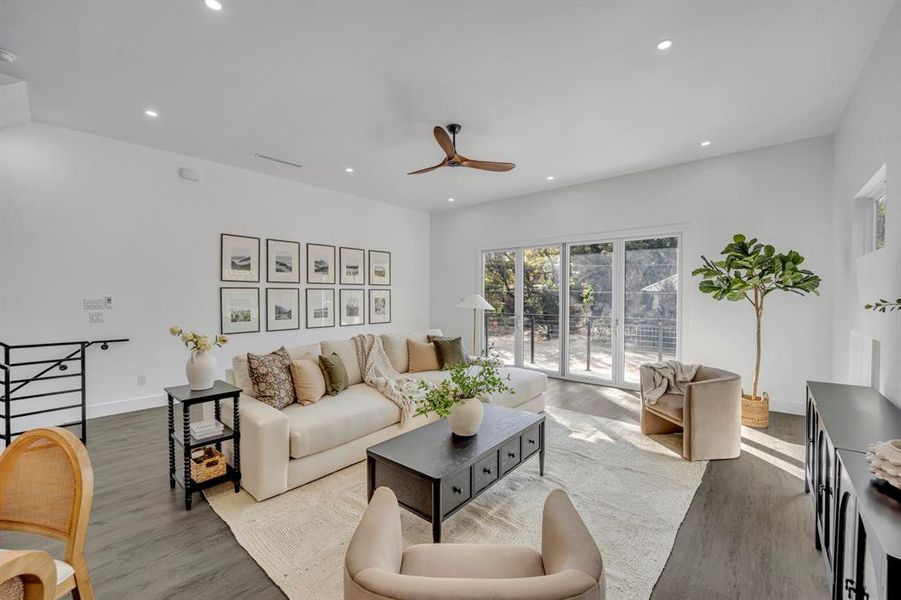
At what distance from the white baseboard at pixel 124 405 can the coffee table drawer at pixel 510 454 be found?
4.23 meters

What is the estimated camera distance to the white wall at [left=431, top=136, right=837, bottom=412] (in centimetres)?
409

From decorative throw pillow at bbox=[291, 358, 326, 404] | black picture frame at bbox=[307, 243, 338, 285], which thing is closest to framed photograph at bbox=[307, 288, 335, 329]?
black picture frame at bbox=[307, 243, 338, 285]

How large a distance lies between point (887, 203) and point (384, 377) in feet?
12.7

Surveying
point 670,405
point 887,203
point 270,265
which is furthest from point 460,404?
point 270,265

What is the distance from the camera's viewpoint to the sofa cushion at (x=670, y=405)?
3.35m

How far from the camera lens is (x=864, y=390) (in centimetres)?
242

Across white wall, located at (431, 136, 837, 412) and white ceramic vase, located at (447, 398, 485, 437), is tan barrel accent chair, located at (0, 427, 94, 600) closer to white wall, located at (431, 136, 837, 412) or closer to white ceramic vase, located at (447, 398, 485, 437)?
white ceramic vase, located at (447, 398, 485, 437)

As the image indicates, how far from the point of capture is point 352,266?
252 inches

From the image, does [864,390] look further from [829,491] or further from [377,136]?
[377,136]

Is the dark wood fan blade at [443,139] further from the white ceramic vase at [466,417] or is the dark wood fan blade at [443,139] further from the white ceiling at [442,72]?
the white ceramic vase at [466,417]

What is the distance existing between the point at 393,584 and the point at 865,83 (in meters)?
4.37

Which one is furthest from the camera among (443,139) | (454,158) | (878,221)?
(454,158)

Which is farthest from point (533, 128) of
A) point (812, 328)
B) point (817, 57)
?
point (812, 328)

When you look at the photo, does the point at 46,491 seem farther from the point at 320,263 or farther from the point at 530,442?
the point at 320,263
